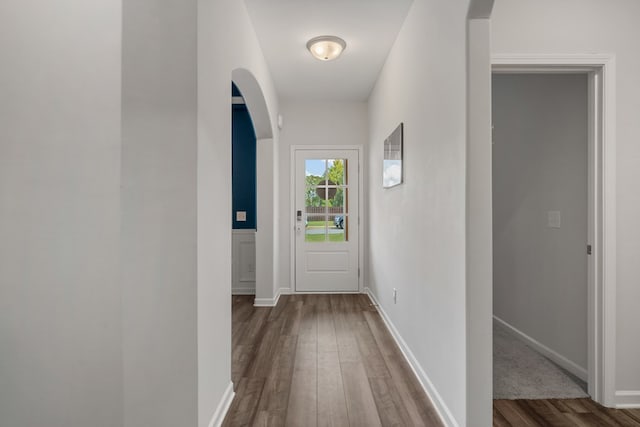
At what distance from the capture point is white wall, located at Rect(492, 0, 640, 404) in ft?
6.54

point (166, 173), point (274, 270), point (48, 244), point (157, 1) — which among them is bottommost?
point (274, 270)

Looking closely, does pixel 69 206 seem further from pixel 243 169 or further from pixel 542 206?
pixel 243 169

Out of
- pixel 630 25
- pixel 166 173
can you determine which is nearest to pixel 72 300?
pixel 166 173

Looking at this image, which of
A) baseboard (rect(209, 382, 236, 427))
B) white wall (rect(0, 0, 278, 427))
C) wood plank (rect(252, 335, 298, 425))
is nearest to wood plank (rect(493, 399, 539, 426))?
wood plank (rect(252, 335, 298, 425))

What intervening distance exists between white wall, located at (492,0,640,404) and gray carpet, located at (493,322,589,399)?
32 centimetres


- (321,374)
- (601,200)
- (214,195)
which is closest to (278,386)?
(321,374)

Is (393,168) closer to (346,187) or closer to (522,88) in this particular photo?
(522,88)

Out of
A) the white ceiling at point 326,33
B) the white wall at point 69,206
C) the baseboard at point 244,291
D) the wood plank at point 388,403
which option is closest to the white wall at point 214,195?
the white wall at point 69,206

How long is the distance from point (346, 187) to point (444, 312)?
3.03 metres

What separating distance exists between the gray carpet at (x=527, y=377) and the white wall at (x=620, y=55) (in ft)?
1.05

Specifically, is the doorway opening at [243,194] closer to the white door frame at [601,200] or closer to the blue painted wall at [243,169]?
the blue painted wall at [243,169]

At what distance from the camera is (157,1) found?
52.3 inches

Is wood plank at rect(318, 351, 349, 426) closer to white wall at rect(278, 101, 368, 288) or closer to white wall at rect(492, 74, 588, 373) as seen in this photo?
white wall at rect(492, 74, 588, 373)

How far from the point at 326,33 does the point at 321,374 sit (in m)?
2.68
